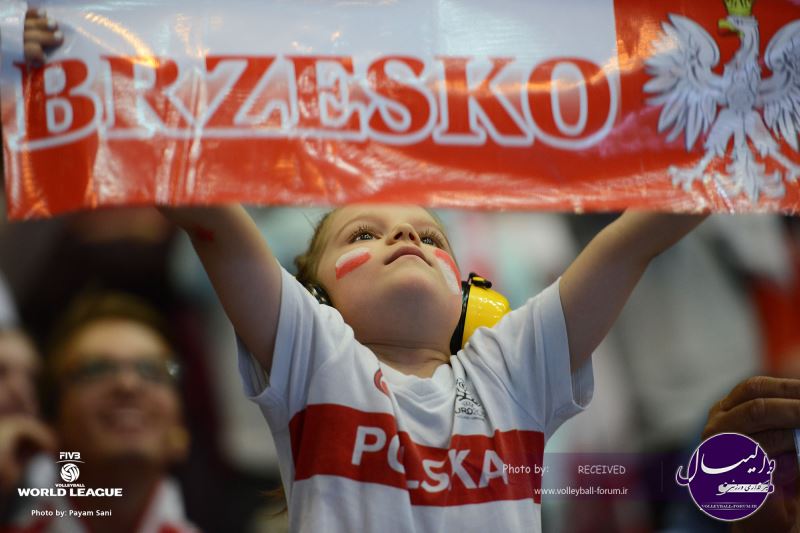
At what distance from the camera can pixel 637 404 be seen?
56.4 inches

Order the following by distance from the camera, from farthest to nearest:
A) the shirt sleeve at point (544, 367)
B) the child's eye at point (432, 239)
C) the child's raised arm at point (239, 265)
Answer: the child's eye at point (432, 239) → the shirt sleeve at point (544, 367) → the child's raised arm at point (239, 265)

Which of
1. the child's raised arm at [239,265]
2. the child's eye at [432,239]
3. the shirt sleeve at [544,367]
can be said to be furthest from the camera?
the child's eye at [432,239]

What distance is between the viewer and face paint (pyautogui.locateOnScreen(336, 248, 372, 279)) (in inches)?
51.4

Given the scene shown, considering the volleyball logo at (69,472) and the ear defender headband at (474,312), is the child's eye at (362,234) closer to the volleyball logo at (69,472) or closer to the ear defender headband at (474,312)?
the ear defender headband at (474,312)

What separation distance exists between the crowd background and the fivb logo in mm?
118

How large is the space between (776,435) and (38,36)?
1077mm

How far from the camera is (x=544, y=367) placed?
1273 mm

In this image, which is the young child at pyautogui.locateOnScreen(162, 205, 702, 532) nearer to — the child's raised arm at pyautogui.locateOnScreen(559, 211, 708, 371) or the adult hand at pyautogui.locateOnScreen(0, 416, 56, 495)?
the child's raised arm at pyautogui.locateOnScreen(559, 211, 708, 371)

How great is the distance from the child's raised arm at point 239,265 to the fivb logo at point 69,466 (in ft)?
0.86

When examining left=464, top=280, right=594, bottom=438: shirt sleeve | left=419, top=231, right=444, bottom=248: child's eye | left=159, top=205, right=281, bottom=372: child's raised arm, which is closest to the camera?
left=159, top=205, right=281, bottom=372: child's raised arm

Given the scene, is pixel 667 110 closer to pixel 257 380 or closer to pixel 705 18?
pixel 705 18

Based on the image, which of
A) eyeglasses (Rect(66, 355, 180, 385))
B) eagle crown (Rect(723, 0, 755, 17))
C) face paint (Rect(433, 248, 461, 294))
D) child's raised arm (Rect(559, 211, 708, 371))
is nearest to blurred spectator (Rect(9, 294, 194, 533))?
eyeglasses (Rect(66, 355, 180, 385))

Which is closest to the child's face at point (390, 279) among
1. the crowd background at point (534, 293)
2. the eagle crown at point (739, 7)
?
the crowd background at point (534, 293)

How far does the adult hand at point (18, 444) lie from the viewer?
1.20m
